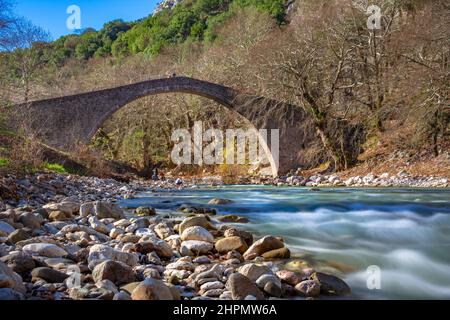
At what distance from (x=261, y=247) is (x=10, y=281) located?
219 cm

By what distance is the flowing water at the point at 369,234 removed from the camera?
3.29 metres

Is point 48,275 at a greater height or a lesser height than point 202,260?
greater

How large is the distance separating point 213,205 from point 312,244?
12.1 feet

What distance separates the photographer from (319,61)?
16.8 metres

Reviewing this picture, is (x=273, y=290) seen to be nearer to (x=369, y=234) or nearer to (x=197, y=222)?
(x=197, y=222)

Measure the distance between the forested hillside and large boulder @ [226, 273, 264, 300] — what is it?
7246 millimetres

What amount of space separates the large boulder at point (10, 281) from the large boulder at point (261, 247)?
1.97 metres

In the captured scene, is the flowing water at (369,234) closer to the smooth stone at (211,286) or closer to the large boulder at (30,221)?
the smooth stone at (211,286)

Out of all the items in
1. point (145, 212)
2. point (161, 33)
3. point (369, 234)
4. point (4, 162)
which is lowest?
point (369, 234)

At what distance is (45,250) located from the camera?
3320mm

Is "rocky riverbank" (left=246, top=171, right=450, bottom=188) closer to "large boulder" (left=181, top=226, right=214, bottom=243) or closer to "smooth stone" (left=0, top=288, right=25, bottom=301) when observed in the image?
"large boulder" (left=181, top=226, right=214, bottom=243)

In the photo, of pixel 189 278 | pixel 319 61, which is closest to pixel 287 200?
pixel 189 278

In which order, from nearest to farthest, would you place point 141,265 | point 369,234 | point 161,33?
point 141,265, point 369,234, point 161,33

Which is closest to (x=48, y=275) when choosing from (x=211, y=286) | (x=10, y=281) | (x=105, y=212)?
(x=10, y=281)
